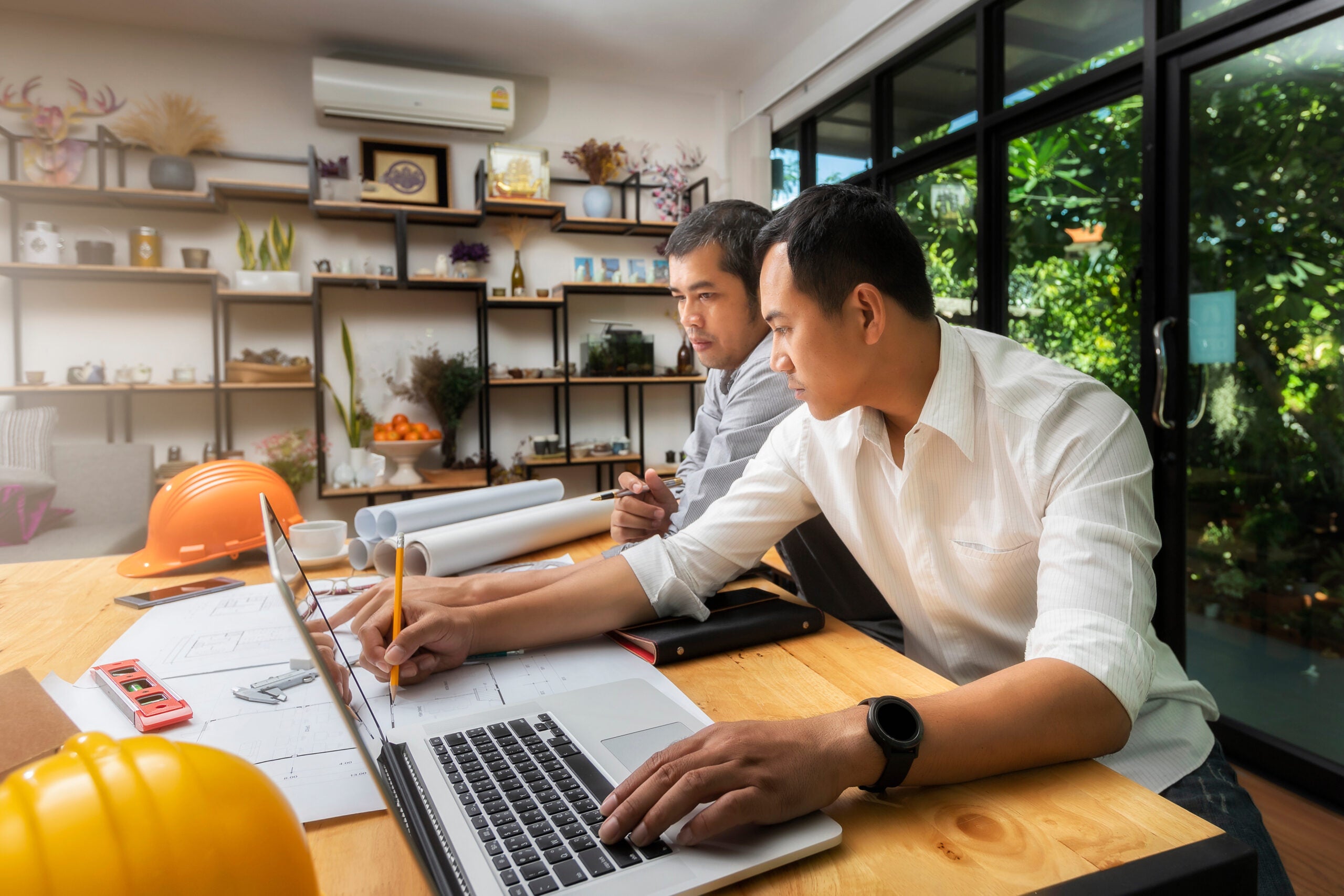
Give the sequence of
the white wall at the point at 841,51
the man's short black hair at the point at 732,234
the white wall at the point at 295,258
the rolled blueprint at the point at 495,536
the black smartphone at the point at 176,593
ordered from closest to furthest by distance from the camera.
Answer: the black smartphone at the point at 176,593 → the rolled blueprint at the point at 495,536 → the man's short black hair at the point at 732,234 → the white wall at the point at 841,51 → the white wall at the point at 295,258

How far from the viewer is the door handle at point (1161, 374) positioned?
238cm

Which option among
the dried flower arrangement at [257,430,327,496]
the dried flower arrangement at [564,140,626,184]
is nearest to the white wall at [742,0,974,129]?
the dried flower arrangement at [564,140,626,184]

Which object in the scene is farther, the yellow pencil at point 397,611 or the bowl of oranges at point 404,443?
the bowl of oranges at point 404,443

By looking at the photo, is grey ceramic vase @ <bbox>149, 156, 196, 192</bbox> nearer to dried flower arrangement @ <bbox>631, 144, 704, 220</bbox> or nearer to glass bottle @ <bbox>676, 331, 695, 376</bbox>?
dried flower arrangement @ <bbox>631, 144, 704, 220</bbox>

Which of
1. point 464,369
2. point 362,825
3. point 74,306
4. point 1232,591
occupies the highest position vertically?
point 74,306

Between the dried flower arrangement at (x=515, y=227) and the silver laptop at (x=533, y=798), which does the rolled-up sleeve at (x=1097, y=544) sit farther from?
the dried flower arrangement at (x=515, y=227)

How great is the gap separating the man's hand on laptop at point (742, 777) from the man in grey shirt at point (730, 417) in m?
0.58

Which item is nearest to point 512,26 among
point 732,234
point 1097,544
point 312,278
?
point 312,278

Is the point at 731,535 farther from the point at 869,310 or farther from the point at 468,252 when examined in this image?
the point at 468,252

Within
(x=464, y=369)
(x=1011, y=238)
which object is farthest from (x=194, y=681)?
(x=464, y=369)

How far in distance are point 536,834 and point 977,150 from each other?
3.26 meters

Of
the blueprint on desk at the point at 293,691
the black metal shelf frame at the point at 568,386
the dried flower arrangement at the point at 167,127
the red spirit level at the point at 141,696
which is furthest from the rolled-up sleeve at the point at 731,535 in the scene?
the dried flower arrangement at the point at 167,127

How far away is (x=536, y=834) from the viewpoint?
592mm

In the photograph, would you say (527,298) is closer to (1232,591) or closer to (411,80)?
(411,80)
